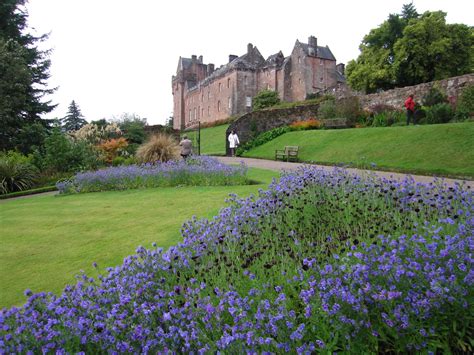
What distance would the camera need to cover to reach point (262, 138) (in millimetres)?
28172

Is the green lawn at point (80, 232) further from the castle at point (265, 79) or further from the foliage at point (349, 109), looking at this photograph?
the castle at point (265, 79)

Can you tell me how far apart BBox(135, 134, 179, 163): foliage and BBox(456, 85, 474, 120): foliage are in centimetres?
1489

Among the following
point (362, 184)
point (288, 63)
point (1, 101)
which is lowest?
point (362, 184)

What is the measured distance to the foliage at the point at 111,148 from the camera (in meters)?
22.7

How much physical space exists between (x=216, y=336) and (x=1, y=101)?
25.2m

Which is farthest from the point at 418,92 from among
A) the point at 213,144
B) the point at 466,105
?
the point at 213,144

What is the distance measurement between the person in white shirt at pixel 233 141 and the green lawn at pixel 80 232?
14251 millimetres

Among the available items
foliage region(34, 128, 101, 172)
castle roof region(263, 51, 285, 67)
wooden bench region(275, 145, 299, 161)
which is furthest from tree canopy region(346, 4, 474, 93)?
foliage region(34, 128, 101, 172)

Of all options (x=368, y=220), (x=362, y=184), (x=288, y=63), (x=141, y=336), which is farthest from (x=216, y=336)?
(x=288, y=63)

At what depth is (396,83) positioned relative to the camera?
1636 inches

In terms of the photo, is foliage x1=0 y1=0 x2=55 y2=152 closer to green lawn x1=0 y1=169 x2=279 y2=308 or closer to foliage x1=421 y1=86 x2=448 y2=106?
green lawn x1=0 y1=169 x2=279 y2=308

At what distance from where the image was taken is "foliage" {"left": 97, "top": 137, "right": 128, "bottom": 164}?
22.7 m

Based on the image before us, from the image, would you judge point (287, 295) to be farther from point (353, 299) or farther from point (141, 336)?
point (141, 336)

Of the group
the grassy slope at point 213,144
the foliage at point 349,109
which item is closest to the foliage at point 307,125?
the foliage at point 349,109
